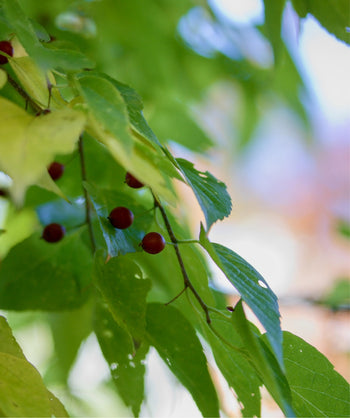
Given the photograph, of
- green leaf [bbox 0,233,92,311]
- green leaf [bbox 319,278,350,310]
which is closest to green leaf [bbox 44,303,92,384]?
green leaf [bbox 0,233,92,311]

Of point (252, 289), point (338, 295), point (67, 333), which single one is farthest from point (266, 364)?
point (338, 295)

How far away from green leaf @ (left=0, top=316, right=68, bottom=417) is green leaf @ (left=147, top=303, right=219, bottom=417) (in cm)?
7

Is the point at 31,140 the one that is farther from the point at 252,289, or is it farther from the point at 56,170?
the point at 56,170

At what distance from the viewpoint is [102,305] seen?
34cm

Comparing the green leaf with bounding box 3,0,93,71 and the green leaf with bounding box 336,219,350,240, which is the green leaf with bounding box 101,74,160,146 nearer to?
Result: the green leaf with bounding box 3,0,93,71

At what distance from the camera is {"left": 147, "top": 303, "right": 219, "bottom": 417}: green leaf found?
0.97 feet

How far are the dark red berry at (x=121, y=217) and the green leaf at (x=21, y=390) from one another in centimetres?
9

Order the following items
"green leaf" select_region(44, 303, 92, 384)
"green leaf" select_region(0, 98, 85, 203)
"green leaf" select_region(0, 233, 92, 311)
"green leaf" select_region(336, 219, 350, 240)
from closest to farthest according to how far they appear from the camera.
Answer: "green leaf" select_region(0, 98, 85, 203)
"green leaf" select_region(0, 233, 92, 311)
"green leaf" select_region(44, 303, 92, 384)
"green leaf" select_region(336, 219, 350, 240)

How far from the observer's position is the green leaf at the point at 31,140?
0.17m

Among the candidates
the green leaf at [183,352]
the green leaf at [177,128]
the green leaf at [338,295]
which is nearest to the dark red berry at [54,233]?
the green leaf at [183,352]

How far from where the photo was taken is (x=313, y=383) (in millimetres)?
285

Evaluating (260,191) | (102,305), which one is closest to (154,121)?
(102,305)

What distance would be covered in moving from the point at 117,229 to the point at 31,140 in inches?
5.1

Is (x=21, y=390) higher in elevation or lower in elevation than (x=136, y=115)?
lower
